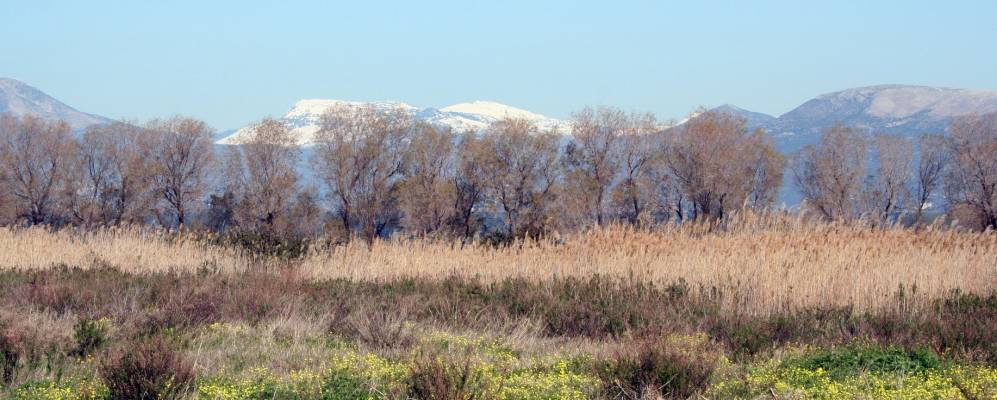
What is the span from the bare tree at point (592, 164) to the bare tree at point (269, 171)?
19368 mm

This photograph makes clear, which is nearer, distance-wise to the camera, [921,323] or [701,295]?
[921,323]

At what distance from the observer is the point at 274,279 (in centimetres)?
1180

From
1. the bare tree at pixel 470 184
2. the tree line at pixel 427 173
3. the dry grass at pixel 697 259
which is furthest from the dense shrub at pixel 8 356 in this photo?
the bare tree at pixel 470 184

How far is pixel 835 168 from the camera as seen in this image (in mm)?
66688

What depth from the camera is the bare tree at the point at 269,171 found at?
2450 inches

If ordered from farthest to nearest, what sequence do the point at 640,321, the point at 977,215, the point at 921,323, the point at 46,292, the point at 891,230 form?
the point at 977,215
the point at 891,230
the point at 46,292
the point at 640,321
the point at 921,323

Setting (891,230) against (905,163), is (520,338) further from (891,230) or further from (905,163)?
(905,163)

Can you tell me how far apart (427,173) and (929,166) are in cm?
3624

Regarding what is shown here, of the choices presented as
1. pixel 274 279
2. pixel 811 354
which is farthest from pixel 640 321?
pixel 274 279

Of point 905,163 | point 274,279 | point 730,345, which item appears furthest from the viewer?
point 905,163

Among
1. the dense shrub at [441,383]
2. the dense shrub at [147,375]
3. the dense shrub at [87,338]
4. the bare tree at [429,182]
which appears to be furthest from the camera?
the bare tree at [429,182]

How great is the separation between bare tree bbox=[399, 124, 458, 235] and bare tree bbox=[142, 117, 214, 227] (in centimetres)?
1477

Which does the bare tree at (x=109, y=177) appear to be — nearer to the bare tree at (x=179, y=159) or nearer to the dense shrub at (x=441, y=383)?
the bare tree at (x=179, y=159)

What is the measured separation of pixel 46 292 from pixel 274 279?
2.72 m
